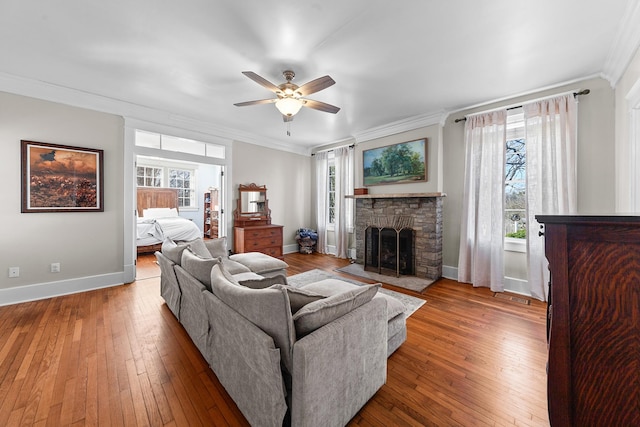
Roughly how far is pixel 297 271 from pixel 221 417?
303 cm

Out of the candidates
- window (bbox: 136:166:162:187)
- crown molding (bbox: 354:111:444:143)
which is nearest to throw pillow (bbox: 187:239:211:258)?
crown molding (bbox: 354:111:444:143)

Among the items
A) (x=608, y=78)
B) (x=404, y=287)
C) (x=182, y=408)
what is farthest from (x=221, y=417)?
(x=608, y=78)

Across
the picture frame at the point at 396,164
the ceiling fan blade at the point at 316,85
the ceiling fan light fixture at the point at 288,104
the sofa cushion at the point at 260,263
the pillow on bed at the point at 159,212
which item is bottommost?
the sofa cushion at the point at 260,263

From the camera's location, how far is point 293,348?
1.14 metres

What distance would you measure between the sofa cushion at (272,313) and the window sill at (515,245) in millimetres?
3654

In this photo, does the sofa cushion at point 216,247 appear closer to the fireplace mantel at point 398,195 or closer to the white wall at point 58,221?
the white wall at point 58,221

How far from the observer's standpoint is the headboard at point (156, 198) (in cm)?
734

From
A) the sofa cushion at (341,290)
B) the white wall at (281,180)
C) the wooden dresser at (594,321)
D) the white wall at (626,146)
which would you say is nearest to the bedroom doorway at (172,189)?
the white wall at (281,180)

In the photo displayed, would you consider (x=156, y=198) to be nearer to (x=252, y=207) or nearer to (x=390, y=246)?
(x=252, y=207)

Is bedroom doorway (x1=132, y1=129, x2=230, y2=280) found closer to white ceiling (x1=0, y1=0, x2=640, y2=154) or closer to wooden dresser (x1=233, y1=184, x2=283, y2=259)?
wooden dresser (x1=233, y1=184, x2=283, y2=259)

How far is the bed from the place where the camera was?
572 centimetres

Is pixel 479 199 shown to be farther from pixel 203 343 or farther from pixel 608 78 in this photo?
pixel 203 343

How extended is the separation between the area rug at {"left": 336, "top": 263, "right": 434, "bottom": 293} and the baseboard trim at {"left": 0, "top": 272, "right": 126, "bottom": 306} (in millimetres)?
3641

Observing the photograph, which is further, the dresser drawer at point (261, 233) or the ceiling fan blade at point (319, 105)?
the dresser drawer at point (261, 233)
